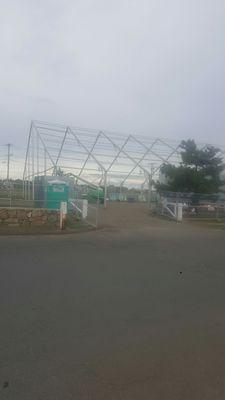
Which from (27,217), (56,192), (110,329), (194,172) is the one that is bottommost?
(110,329)

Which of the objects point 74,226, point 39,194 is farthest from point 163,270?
point 39,194

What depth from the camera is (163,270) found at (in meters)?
10.6

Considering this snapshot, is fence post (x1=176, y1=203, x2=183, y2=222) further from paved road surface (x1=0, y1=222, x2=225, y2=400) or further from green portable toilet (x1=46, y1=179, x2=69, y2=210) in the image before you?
paved road surface (x1=0, y1=222, x2=225, y2=400)

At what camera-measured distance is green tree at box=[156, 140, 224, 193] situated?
112 ft

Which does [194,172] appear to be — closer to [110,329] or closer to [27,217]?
[27,217]

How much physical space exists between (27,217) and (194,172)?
58.3 feet

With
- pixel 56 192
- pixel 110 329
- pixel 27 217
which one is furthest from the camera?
pixel 56 192

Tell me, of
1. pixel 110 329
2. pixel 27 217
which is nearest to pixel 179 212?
pixel 27 217

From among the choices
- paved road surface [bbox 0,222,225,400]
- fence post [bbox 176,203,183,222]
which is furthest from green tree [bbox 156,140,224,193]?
paved road surface [bbox 0,222,225,400]

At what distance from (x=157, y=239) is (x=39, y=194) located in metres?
14.1

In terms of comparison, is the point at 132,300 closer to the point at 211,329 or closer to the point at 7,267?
the point at 211,329

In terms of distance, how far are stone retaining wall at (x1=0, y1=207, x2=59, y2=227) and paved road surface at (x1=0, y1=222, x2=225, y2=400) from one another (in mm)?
7706

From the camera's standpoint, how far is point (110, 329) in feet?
19.4

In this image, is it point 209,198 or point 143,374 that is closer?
point 143,374
